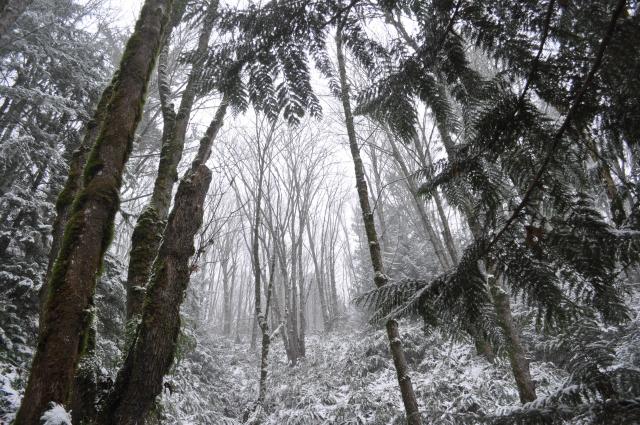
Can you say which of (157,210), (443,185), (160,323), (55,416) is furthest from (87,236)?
(157,210)

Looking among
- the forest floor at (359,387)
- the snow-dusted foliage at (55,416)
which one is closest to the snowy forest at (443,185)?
the snow-dusted foliage at (55,416)

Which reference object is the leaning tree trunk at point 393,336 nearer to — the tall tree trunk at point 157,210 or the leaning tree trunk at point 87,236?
the leaning tree trunk at point 87,236

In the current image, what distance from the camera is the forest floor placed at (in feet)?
18.7

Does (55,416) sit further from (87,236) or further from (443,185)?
(443,185)

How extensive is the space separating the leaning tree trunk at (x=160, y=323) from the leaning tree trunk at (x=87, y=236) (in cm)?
60

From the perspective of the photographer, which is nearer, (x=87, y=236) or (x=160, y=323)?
(x=87, y=236)

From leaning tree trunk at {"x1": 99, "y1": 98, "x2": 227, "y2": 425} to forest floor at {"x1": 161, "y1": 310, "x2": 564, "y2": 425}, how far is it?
2.94 meters

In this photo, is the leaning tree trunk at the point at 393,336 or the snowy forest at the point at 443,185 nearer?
the snowy forest at the point at 443,185

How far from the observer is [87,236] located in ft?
5.31

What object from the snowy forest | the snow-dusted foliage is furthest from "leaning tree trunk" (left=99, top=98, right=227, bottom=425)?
the snow-dusted foliage

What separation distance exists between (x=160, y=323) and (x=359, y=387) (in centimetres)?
617

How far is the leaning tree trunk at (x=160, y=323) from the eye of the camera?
2074 millimetres

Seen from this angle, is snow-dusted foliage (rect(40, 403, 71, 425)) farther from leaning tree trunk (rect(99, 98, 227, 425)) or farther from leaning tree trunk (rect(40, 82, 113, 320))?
leaning tree trunk (rect(40, 82, 113, 320))

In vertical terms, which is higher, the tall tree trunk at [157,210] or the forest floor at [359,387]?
the tall tree trunk at [157,210]
